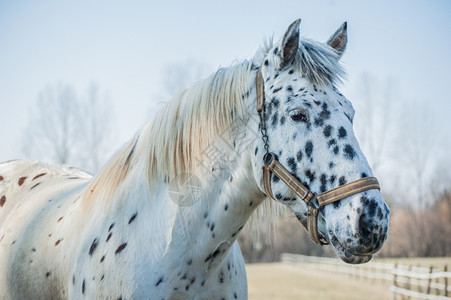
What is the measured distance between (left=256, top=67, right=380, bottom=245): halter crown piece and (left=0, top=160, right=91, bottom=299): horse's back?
1.59 meters

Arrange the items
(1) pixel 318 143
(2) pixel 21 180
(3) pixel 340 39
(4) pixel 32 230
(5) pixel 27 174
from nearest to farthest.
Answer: (1) pixel 318 143 → (3) pixel 340 39 → (4) pixel 32 230 → (2) pixel 21 180 → (5) pixel 27 174

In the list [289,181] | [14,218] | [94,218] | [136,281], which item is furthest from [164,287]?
[14,218]

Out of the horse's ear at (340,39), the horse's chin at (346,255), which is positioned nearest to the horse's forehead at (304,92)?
the horse's ear at (340,39)

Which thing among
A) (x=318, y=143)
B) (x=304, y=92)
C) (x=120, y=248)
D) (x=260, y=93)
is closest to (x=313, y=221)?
(x=318, y=143)

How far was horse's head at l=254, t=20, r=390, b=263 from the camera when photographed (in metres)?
1.98

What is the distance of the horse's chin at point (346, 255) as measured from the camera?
6.64ft

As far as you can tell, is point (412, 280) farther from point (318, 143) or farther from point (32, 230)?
point (318, 143)

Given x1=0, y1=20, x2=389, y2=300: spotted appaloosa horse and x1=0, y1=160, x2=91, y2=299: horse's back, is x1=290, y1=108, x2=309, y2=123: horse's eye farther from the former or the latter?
x1=0, y1=160, x2=91, y2=299: horse's back

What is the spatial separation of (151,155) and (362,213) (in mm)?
1365

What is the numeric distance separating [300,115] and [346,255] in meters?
0.76

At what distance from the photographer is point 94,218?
8.94 feet

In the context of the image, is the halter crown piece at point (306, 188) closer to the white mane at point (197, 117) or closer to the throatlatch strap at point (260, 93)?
the throatlatch strap at point (260, 93)

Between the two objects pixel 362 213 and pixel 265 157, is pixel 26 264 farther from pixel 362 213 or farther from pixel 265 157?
pixel 362 213

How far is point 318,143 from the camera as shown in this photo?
2.18m
